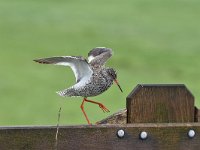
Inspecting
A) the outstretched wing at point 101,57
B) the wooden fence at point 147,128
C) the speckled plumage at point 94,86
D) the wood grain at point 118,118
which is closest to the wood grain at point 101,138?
the wooden fence at point 147,128

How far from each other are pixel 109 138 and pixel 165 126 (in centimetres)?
18

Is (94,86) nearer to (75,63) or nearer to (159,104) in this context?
(75,63)

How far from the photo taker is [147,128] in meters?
2.77

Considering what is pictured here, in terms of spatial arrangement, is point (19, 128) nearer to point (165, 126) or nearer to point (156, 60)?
point (165, 126)

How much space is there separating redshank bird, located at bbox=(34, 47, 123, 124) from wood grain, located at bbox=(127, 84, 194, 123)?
25 cm

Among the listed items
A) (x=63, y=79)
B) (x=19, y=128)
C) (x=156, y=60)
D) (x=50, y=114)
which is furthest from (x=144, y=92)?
(x=156, y=60)

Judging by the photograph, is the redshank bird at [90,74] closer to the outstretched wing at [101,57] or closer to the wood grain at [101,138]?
the outstretched wing at [101,57]

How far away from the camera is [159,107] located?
2775mm

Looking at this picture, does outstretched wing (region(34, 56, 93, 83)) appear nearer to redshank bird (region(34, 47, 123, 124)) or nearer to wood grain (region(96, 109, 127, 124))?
redshank bird (region(34, 47, 123, 124))

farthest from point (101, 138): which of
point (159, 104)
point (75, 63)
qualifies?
point (75, 63)

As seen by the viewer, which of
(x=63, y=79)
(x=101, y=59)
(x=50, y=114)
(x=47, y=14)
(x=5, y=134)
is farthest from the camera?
(x=47, y=14)

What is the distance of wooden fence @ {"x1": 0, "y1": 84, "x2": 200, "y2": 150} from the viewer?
274 cm

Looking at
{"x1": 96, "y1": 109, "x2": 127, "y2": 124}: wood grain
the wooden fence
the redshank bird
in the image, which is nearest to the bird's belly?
the redshank bird

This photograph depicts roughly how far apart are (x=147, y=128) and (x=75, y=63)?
365 mm
